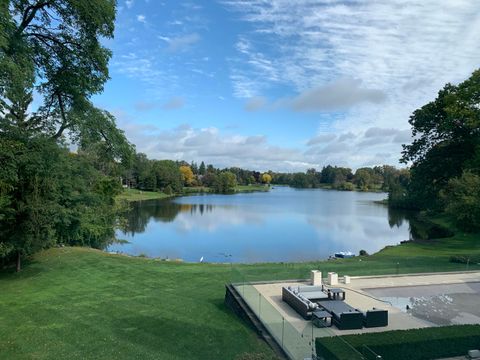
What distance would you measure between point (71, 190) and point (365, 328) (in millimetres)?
18290

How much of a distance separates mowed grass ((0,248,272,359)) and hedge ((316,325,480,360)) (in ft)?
8.13

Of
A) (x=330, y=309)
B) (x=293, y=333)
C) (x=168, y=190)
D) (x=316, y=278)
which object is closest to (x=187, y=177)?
(x=168, y=190)

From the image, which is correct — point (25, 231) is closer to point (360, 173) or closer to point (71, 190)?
point (71, 190)

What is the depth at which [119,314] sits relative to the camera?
46.0 feet

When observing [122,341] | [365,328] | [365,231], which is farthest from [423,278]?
[365,231]

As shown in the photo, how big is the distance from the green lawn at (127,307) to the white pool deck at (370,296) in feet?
1.55

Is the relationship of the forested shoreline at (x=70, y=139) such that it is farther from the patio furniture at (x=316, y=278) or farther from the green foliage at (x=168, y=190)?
the green foliage at (x=168, y=190)

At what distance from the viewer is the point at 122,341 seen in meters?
11.8

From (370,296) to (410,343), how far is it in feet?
20.5

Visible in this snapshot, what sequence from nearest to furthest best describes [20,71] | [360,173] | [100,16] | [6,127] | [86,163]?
[20,71] → [100,16] → [6,127] → [86,163] → [360,173]

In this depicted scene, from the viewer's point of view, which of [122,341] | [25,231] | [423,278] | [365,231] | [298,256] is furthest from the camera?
[365,231]

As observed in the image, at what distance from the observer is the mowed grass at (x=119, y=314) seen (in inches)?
444

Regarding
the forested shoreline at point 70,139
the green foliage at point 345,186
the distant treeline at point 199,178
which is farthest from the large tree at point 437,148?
the green foliage at point 345,186

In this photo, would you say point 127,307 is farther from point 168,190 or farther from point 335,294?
point 168,190
